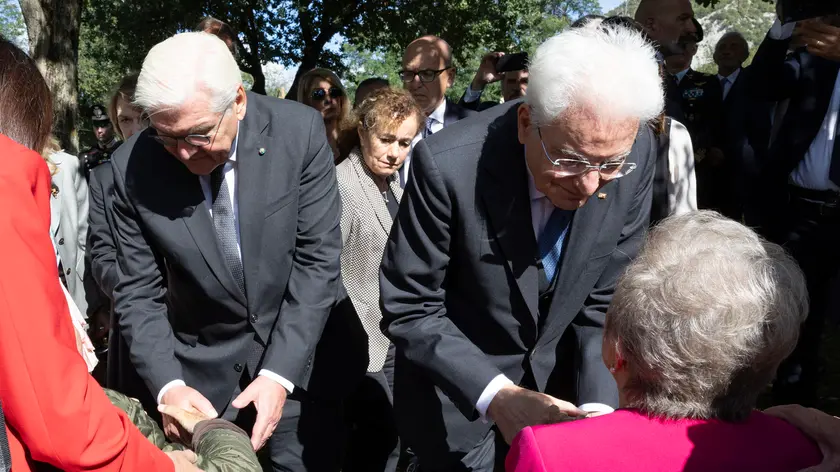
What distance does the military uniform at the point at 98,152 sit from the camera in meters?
6.36

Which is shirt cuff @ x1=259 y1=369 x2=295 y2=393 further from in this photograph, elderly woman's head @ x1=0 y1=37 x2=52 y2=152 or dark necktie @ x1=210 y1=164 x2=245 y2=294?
elderly woman's head @ x1=0 y1=37 x2=52 y2=152

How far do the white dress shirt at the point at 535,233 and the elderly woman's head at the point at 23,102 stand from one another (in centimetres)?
134

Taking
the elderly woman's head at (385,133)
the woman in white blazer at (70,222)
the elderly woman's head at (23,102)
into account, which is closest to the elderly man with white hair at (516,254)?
the elderly woman's head at (23,102)

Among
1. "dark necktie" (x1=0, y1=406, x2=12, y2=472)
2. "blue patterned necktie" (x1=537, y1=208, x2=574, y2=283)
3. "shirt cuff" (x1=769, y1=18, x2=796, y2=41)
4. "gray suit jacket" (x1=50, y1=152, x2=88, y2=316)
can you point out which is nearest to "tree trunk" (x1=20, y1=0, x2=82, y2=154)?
"gray suit jacket" (x1=50, y1=152, x2=88, y2=316)

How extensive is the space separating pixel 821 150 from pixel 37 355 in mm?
4344

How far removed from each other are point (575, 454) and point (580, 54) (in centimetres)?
108

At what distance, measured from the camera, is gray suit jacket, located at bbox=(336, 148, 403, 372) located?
3.95 metres

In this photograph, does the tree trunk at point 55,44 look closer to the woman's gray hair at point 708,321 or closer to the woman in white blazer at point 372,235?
the woman in white blazer at point 372,235

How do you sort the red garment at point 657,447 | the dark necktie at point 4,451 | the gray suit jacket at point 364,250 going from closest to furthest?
the dark necktie at point 4,451, the red garment at point 657,447, the gray suit jacket at point 364,250

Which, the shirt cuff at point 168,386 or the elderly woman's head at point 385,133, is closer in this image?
the shirt cuff at point 168,386

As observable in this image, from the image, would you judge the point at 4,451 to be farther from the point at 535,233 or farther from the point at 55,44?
the point at 55,44

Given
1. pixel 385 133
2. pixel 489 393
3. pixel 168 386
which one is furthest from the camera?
pixel 385 133

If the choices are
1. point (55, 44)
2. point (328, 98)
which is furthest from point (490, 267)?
point (55, 44)

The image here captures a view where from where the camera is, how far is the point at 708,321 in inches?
62.2
